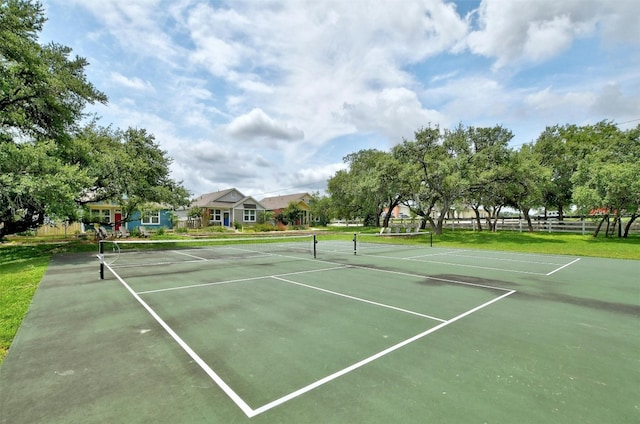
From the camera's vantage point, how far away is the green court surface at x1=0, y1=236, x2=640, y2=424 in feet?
9.78

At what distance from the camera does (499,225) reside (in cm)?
3769

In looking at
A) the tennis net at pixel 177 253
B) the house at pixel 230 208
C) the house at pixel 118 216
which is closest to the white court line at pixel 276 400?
the tennis net at pixel 177 253

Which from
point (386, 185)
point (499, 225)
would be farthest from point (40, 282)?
point (499, 225)

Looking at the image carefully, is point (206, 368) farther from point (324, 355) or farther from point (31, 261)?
point (31, 261)

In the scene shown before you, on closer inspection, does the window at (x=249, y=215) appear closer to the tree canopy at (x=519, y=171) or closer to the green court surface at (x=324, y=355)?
the tree canopy at (x=519, y=171)

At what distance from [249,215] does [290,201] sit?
9738 millimetres

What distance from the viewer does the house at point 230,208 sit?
4191 centimetres

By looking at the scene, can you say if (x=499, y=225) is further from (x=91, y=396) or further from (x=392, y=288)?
(x=91, y=396)

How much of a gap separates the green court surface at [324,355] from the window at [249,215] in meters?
36.1

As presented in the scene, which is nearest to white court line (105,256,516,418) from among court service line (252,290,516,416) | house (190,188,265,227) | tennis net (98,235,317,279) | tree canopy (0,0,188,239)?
court service line (252,290,516,416)

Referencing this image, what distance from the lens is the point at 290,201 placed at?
52.6 meters

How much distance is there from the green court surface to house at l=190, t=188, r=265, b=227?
34.4 m

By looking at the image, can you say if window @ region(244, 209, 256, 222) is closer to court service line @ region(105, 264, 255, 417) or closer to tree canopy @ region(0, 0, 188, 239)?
tree canopy @ region(0, 0, 188, 239)

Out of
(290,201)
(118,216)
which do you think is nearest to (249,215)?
(290,201)
